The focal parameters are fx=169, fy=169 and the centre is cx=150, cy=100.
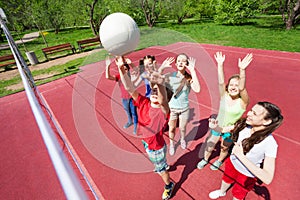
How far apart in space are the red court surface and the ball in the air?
2.28 m

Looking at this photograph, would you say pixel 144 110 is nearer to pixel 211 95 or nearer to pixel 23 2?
pixel 211 95

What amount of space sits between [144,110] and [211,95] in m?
4.03

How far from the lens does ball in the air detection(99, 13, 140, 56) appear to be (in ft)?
7.42

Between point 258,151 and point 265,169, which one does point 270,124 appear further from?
point 265,169

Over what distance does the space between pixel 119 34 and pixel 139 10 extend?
68.8 feet

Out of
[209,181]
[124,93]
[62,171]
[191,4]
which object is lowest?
[209,181]

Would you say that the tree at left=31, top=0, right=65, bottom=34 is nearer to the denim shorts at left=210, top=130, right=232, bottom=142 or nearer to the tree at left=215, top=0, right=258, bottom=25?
the tree at left=215, top=0, right=258, bottom=25

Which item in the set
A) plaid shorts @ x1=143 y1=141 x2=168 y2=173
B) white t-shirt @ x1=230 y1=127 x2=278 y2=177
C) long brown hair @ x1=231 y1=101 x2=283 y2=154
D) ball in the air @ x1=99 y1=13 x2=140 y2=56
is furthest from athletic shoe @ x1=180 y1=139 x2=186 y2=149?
ball in the air @ x1=99 y1=13 x2=140 y2=56

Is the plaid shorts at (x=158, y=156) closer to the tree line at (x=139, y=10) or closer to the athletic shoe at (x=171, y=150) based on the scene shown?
the athletic shoe at (x=171, y=150)

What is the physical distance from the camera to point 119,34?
2246mm

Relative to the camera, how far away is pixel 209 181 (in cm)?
290

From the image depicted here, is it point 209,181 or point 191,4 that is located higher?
point 191,4

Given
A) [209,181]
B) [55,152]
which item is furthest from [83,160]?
[55,152]

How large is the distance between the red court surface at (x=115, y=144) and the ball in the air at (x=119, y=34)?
89.9 inches
